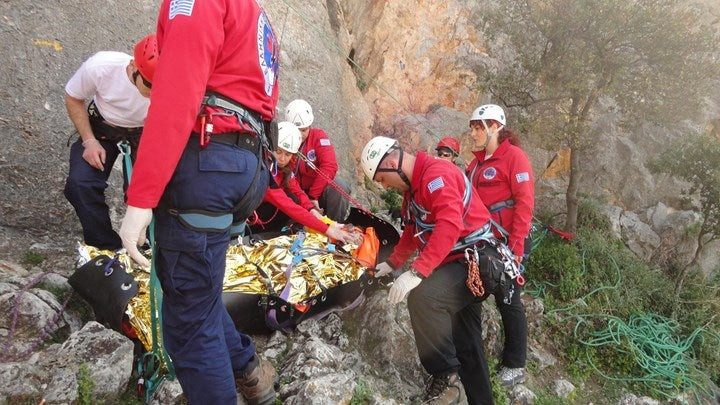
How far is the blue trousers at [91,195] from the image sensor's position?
11.0ft

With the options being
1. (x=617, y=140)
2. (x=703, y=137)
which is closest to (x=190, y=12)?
(x=703, y=137)

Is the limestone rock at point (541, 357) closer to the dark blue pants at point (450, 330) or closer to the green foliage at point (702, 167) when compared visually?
the dark blue pants at point (450, 330)

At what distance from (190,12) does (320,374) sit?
2364 millimetres

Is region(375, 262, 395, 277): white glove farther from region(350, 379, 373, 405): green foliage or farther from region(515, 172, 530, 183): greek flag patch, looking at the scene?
region(515, 172, 530, 183): greek flag patch

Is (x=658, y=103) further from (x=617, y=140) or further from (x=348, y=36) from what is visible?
(x=348, y=36)

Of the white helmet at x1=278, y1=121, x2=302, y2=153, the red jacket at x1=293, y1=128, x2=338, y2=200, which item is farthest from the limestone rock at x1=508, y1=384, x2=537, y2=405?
the white helmet at x1=278, y1=121, x2=302, y2=153

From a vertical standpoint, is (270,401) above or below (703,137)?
below

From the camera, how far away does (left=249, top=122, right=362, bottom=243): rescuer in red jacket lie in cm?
409

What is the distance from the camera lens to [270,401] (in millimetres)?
2688

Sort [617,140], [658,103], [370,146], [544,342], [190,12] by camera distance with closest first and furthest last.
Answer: [190,12] < [370,146] < [544,342] < [658,103] < [617,140]

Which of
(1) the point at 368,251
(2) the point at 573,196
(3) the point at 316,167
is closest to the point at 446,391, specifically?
(1) the point at 368,251

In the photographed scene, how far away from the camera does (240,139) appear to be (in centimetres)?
197

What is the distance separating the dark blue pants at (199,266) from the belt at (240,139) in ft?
→ 0.08

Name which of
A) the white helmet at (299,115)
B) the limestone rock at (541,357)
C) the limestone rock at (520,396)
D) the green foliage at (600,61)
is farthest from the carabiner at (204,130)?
the green foliage at (600,61)
